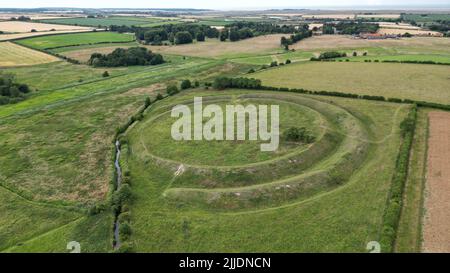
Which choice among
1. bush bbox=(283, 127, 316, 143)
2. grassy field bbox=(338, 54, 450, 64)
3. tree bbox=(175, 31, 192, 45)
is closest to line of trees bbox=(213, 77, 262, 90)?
bush bbox=(283, 127, 316, 143)

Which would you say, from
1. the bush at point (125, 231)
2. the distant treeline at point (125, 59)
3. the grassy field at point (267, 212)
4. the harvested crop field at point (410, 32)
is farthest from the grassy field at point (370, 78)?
the harvested crop field at point (410, 32)

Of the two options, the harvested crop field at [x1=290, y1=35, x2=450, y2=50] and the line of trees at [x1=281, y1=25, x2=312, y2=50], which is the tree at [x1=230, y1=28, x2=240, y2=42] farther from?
the harvested crop field at [x1=290, y1=35, x2=450, y2=50]

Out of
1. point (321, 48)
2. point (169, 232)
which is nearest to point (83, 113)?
point (169, 232)

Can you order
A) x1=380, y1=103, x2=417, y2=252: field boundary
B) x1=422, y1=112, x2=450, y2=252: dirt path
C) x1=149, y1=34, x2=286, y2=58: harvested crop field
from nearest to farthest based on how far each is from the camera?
x1=422, y1=112, x2=450, y2=252: dirt path < x1=380, y1=103, x2=417, y2=252: field boundary < x1=149, y1=34, x2=286, y2=58: harvested crop field

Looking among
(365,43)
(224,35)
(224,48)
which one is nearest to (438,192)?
(365,43)

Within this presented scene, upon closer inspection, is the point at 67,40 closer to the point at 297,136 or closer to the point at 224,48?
the point at 224,48
